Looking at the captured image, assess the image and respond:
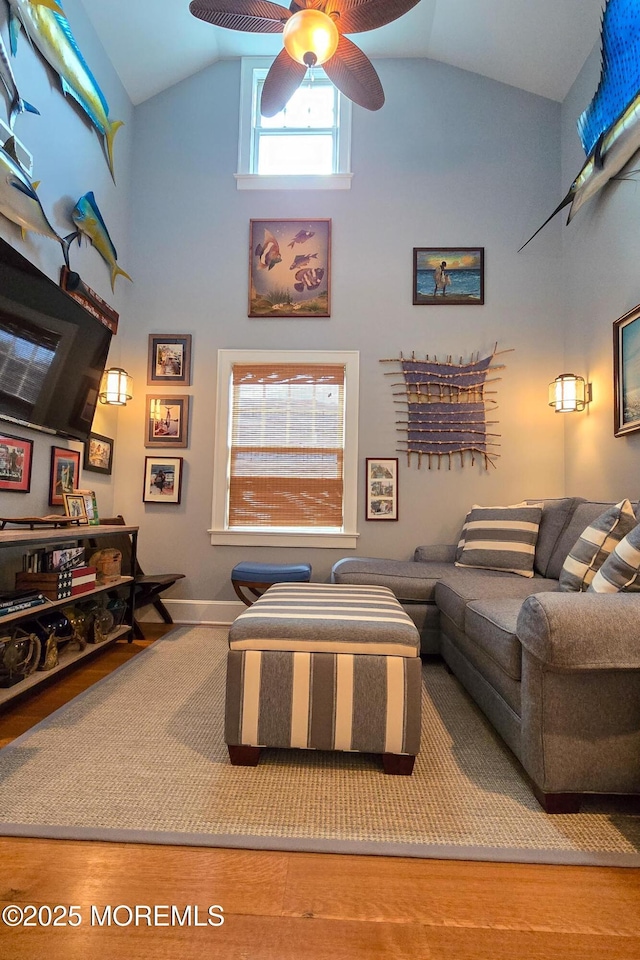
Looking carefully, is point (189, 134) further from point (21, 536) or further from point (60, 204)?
point (21, 536)

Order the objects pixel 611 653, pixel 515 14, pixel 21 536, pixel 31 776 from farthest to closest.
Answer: pixel 515 14 < pixel 21 536 < pixel 31 776 < pixel 611 653

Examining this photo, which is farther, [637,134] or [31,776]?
[637,134]

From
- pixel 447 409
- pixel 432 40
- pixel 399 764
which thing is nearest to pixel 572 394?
pixel 447 409

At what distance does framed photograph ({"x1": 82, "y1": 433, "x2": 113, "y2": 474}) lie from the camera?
3.44 meters

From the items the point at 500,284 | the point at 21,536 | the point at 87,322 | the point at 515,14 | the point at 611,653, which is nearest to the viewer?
the point at 611,653

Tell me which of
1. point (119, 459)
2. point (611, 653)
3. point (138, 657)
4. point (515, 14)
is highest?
point (515, 14)

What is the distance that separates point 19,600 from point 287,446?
2.25m

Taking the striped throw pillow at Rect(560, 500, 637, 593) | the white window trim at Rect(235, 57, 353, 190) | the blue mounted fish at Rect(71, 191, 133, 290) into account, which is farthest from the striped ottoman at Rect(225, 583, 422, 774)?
the white window trim at Rect(235, 57, 353, 190)

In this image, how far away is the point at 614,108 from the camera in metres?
2.97

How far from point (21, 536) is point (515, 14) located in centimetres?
466

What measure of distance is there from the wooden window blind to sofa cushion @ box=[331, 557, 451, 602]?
790 millimetres

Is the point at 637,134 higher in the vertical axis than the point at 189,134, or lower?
lower

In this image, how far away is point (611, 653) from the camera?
129 centimetres

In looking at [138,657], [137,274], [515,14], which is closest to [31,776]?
[138,657]
